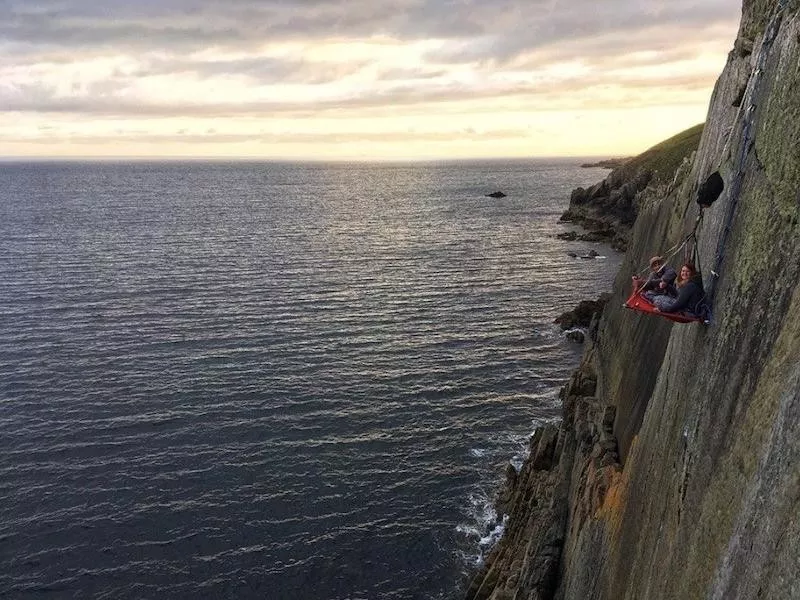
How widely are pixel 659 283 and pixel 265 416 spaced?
31652mm

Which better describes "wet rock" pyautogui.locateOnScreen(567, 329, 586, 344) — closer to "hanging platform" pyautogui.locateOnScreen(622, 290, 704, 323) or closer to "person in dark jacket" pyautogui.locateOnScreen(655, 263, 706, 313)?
"hanging platform" pyautogui.locateOnScreen(622, 290, 704, 323)

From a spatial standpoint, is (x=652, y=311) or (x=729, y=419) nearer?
(x=729, y=419)

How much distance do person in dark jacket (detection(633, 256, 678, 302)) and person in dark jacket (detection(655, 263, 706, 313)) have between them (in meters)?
0.65

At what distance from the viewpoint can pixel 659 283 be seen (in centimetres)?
1516

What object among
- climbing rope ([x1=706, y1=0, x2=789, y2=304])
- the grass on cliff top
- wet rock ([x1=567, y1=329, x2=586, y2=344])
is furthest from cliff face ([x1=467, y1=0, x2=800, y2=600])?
the grass on cliff top

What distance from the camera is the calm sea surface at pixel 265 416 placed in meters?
29.8

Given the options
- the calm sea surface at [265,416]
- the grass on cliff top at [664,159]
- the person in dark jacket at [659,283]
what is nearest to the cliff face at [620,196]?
the grass on cliff top at [664,159]

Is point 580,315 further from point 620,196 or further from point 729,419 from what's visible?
point 620,196

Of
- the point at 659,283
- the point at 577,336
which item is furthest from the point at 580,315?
the point at 659,283

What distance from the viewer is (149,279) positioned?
247ft

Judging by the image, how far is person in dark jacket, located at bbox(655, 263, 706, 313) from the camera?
12883 mm

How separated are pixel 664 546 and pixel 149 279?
238ft

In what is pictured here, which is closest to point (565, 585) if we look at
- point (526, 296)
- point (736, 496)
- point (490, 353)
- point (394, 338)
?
point (736, 496)

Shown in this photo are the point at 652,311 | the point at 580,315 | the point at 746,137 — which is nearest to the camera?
the point at 746,137
